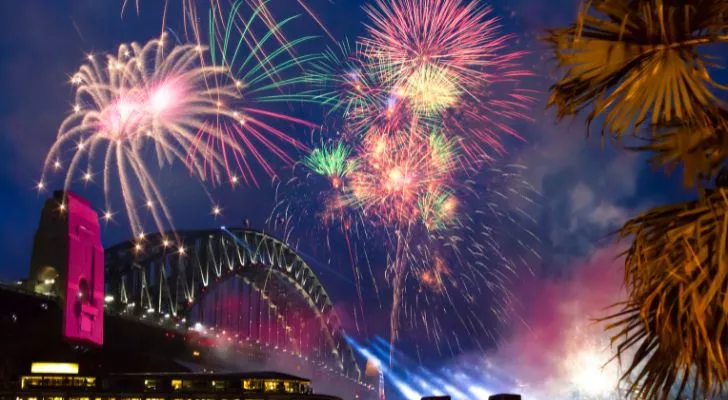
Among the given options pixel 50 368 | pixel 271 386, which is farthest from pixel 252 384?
pixel 50 368

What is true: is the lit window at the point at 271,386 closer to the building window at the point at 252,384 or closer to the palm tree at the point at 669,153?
the building window at the point at 252,384

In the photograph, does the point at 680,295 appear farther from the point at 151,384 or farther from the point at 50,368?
the point at 50,368

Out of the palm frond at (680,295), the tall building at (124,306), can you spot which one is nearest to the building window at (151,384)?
the tall building at (124,306)

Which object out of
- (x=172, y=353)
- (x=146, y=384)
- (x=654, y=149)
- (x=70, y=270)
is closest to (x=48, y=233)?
(x=70, y=270)

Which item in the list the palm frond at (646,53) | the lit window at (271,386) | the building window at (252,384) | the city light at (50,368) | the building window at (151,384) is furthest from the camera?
the lit window at (271,386)

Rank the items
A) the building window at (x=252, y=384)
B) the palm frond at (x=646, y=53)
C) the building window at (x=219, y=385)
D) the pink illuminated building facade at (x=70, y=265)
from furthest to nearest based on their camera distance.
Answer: the pink illuminated building facade at (x=70, y=265), the building window at (x=252, y=384), the building window at (x=219, y=385), the palm frond at (x=646, y=53)

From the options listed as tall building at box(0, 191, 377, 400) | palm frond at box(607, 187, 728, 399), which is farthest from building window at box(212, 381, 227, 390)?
palm frond at box(607, 187, 728, 399)
